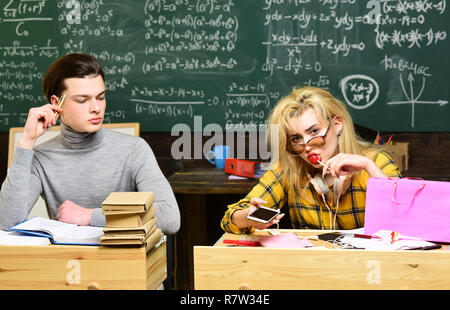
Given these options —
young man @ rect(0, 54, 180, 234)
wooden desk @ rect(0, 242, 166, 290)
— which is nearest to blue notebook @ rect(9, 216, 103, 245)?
wooden desk @ rect(0, 242, 166, 290)

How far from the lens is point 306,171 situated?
2.11 meters

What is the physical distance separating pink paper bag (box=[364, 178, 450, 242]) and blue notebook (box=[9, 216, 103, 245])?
2.73 ft

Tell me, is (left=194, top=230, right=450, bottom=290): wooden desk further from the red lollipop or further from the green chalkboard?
the green chalkboard

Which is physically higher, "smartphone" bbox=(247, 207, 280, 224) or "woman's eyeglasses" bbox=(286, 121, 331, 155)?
"woman's eyeglasses" bbox=(286, 121, 331, 155)

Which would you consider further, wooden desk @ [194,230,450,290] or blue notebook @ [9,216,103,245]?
blue notebook @ [9,216,103,245]

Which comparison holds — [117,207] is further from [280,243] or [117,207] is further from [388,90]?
[388,90]

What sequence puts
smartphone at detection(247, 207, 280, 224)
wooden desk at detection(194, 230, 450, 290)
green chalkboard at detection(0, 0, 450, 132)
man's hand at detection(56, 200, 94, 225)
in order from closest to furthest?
wooden desk at detection(194, 230, 450, 290) → smartphone at detection(247, 207, 280, 224) → man's hand at detection(56, 200, 94, 225) → green chalkboard at detection(0, 0, 450, 132)

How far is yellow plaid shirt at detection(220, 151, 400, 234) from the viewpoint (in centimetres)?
203

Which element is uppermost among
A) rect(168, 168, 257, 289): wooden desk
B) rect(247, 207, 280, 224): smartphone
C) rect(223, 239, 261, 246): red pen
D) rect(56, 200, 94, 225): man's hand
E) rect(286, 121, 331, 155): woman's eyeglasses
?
rect(286, 121, 331, 155): woman's eyeglasses

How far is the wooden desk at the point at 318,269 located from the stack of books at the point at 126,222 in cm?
16

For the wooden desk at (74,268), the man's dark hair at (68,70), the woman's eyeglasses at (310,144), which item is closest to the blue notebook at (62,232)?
the wooden desk at (74,268)

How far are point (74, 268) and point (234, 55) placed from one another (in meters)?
2.38

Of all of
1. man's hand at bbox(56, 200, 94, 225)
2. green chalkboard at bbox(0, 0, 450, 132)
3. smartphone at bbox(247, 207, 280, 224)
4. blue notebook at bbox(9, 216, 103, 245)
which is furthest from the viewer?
green chalkboard at bbox(0, 0, 450, 132)

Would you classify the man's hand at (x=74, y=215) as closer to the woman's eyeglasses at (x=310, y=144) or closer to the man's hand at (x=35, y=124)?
the man's hand at (x=35, y=124)
